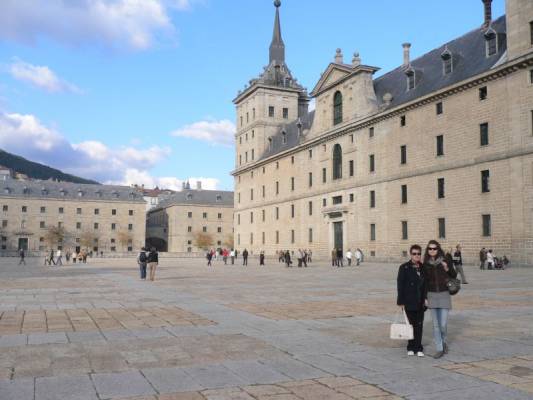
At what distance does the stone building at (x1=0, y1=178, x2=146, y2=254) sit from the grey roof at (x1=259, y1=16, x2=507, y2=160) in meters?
62.3

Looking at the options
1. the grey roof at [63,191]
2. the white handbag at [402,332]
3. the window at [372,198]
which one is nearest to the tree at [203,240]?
the grey roof at [63,191]

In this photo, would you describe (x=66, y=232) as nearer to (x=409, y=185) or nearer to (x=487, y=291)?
(x=409, y=185)

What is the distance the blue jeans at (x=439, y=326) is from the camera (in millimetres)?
7387

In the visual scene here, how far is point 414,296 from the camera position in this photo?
751 centimetres

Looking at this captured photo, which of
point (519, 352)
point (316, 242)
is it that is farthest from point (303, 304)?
point (316, 242)

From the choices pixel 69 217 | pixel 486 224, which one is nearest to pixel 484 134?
pixel 486 224

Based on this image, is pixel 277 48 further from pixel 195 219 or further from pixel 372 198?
pixel 195 219

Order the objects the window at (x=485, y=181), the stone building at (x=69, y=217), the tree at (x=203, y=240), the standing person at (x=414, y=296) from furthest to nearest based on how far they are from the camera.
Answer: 1. the tree at (x=203, y=240)
2. the stone building at (x=69, y=217)
3. the window at (x=485, y=181)
4. the standing person at (x=414, y=296)

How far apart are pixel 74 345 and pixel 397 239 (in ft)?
125

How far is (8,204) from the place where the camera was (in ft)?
306

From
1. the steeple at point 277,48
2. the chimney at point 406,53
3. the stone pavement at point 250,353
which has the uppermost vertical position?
the steeple at point 277,48

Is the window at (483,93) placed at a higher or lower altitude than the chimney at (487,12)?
lower

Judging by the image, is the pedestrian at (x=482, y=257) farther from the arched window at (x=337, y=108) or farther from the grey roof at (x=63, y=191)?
the grey roof at (x=63, y=191)

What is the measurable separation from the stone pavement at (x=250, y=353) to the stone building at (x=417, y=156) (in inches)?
880
